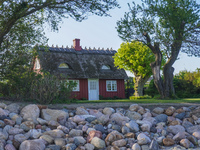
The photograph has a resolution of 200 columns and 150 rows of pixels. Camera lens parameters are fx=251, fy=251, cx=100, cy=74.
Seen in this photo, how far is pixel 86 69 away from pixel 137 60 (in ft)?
17.1

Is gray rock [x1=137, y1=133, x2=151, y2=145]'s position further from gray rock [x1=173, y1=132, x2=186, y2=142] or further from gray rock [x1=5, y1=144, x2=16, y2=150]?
gray rock [x1=5, y1=144, x2=16, y2=150]

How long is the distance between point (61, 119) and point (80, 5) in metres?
5.63

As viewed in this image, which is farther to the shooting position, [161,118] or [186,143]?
[161,118]

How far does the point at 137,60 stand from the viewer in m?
25.0

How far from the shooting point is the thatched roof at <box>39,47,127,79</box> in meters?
24.5

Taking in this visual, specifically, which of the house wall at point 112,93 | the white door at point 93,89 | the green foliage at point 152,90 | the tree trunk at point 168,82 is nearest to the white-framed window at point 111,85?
the house wall at point 112,93

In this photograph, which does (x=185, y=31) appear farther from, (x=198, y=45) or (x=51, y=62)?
(x=51, y=62)

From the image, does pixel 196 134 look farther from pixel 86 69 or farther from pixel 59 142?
pixel 86 69

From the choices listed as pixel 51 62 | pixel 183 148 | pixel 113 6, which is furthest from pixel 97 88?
pixel 183 148

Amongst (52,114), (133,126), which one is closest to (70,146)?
(52,114)

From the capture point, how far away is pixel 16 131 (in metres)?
7.10

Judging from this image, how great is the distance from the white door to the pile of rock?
15499 mm

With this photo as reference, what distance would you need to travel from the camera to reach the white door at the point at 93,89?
992 inches

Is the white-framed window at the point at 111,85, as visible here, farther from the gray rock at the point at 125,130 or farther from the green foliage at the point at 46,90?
the gray rock at the point at 125,130
